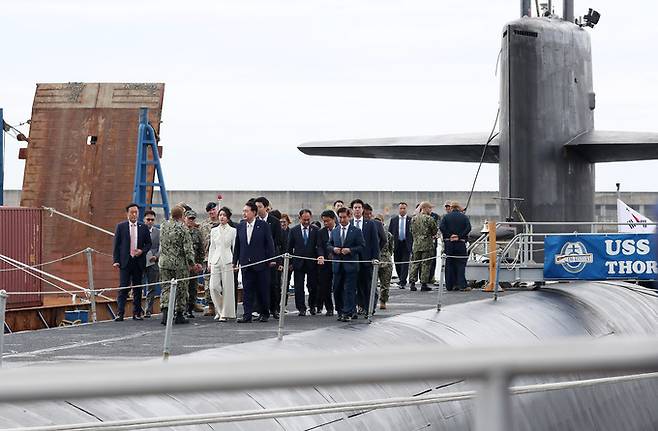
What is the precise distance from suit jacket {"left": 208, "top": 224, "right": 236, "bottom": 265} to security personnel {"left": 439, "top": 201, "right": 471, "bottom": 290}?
13.0 ft

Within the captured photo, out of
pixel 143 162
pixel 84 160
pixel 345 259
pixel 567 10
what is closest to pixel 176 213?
pixel 345 259

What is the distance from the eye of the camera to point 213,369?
63.9 inches

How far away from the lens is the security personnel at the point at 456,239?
15461mm

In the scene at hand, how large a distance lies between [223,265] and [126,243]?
1228 mm

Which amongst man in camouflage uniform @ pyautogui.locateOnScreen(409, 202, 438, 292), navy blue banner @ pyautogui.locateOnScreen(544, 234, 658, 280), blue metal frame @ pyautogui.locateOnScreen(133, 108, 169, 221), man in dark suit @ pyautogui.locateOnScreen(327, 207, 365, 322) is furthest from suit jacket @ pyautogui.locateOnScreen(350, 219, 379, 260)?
blue metal frame @ pyautogui.locateOnScreen(133, 108, 169, 221)

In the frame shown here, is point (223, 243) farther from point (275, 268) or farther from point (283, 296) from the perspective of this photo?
point (283, 296)

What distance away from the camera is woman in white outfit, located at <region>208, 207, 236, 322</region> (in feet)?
41.0

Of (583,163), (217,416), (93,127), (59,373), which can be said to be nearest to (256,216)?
(583,163)

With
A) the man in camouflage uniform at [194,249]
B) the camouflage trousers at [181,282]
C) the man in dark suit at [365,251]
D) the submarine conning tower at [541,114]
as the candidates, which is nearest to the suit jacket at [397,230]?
the submarine conning tower at [541,114]

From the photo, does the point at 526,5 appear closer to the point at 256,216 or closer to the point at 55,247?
the point at 256,216

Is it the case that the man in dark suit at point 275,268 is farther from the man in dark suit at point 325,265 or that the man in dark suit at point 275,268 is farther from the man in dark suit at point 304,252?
the man in dark suit at point 325,265

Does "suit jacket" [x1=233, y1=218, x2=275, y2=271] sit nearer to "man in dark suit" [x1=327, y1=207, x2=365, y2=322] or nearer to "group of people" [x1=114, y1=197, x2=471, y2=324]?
"group of people" [x1=114, y1=197, x2=471, y2=324]

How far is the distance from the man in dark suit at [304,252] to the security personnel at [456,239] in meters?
2.73

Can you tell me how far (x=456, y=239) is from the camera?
15.5 meters
